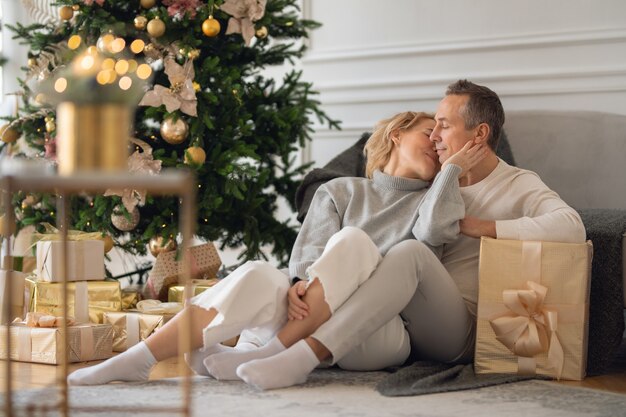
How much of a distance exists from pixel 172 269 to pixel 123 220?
0.24m

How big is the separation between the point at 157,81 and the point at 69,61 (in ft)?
0.96

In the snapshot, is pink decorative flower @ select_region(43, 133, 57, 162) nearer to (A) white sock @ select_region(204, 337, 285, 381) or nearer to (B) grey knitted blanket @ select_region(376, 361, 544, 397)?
(A) white sock @ select_region(204, 337, 285, 381)

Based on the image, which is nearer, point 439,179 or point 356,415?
point 356,415

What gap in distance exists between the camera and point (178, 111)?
2949mm

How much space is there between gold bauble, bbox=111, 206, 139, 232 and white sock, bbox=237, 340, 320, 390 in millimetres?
1075

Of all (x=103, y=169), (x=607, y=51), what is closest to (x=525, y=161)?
(x=607, y=51)

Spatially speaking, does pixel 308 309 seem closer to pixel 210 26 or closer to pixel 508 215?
pixel 508 215

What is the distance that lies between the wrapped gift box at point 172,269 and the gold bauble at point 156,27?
2.34 feet

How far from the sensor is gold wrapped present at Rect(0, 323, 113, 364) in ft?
8.41

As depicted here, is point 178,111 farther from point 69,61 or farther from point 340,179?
point 340,179

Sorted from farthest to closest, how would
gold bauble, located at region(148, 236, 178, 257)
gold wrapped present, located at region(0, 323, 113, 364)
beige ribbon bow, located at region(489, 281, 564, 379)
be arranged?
gold bauble, located at region(148, 236, 178, 257), gold wrapped present, located at region(0, 323, 113, 364), beige ribbon bow, located at region(489, 281, 564, 379)

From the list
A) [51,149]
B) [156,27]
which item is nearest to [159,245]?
[51,149]

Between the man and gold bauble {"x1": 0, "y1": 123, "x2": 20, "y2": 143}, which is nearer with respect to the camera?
the man

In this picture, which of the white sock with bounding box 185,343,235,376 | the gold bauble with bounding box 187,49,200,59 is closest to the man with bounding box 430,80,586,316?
the white sock with bounding box 185,343,235,376
